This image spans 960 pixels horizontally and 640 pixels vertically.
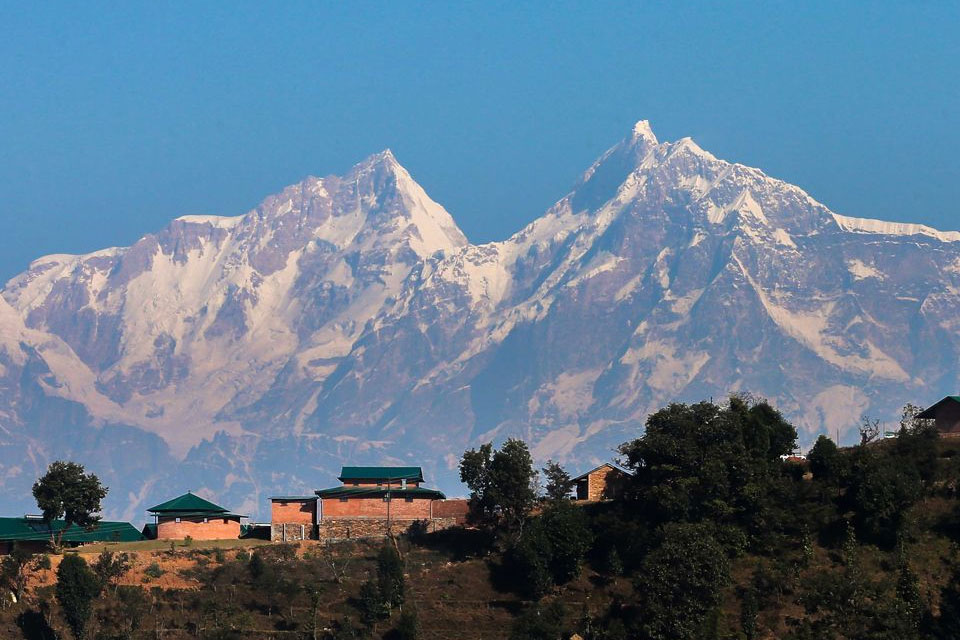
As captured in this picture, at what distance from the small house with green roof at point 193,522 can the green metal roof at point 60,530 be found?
2.90 m

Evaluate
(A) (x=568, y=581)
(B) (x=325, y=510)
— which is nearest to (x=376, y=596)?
(A) (x=568, y=581)

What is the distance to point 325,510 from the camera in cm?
13350

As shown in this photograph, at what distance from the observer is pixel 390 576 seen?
116250 millimetres

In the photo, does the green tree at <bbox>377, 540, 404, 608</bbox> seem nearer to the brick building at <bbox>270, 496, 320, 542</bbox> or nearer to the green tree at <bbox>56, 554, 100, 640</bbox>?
the brick building at <bbox>270, 496, 320, 542</bbox>

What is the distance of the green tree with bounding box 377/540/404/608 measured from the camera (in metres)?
114

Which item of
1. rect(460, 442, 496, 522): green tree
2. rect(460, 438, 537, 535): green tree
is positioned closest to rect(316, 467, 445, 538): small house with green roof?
rect(460, 442, 496, 522): green tree

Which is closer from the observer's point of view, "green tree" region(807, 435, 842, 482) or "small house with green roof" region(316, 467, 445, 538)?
"green tree" region(807, 435, 842, 482)

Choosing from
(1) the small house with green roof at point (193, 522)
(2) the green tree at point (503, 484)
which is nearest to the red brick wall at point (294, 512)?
(1) the small house with green roof at point (193, 522)

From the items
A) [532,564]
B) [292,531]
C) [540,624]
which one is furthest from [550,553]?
[292,531]

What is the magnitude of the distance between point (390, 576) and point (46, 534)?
90.7ft

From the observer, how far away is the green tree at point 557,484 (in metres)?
130

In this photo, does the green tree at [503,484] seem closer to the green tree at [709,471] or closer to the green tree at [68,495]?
the green tree at [709,471]

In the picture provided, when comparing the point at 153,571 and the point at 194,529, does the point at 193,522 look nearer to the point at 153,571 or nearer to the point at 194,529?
the point at 194,529

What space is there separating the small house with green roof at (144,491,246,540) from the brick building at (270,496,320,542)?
389cm
